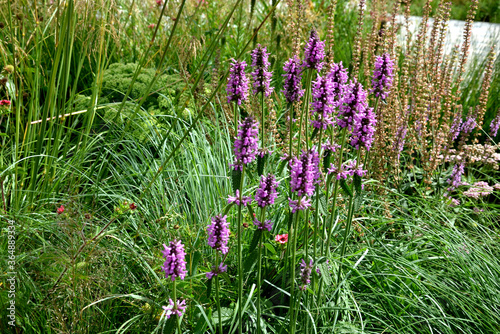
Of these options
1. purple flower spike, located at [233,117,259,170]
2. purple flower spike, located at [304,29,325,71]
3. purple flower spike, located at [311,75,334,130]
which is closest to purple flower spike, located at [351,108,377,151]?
purple flower spike, located at [311,75,334,130]

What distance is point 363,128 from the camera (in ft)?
6.21

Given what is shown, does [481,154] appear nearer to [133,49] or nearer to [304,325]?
[304,325]

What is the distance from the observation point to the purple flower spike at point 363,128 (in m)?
1.87

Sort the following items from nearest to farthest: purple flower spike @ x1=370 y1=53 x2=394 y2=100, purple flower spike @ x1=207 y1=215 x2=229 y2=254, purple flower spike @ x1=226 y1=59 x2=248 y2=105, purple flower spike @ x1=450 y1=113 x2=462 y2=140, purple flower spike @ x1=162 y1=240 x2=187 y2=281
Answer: purple flower spike @ x1=162 y1=240 x2=187 y2=281 < purple flower spike @ x1=207 y1=215 x2=229 y2=254 < purple flower spike @ x1=226 y1=59 x2=248 y2=105 < purple flower spike @ x1=370 y1=53 x2=394 y2=100 < purple flower spike @ x1=450 y1=113 x2=462 y2=140

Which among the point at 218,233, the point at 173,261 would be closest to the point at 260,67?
the point at 218,233

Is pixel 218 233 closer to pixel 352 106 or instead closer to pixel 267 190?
pixel 267 190

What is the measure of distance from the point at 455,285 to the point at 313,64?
1.51m

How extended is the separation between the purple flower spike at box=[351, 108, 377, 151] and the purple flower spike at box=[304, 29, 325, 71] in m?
0.28

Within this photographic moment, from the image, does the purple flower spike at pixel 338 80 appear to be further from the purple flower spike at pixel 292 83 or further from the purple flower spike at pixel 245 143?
the purple flower spike at pixel 245 143

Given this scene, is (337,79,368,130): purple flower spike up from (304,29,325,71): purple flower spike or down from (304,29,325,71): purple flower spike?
down

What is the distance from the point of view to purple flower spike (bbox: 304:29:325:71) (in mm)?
1928

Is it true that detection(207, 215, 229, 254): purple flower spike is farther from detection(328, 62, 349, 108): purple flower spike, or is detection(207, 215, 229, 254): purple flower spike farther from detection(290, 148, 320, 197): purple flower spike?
detection(328, 62, 349, 108): purple flower spike

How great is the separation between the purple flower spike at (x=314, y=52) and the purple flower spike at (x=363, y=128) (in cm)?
28

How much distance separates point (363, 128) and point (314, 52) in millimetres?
374
